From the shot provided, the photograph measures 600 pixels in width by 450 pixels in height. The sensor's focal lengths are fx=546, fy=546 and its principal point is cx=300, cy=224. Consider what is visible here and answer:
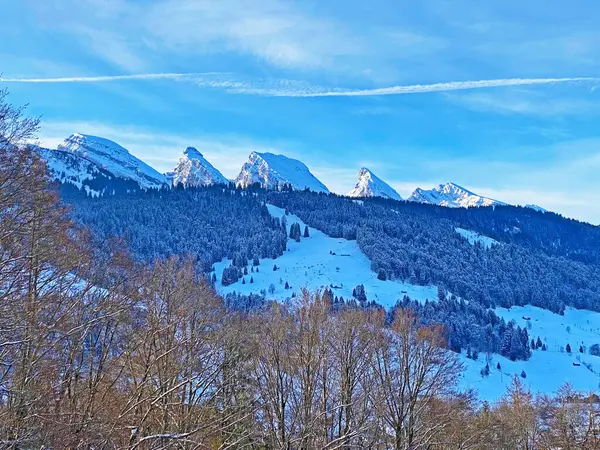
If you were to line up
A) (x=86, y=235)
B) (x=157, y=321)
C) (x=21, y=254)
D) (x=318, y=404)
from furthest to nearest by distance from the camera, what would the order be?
(x=318, y=404)
(x=86, y=235)
(x=157, y=321)
(x=21, y=254)

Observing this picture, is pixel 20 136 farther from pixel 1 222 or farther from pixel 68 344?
pixel 68 344

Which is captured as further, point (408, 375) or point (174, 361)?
point (408, 375)

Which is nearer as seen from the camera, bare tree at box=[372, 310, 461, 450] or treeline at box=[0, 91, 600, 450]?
treeline at box=[0, 91, 600, 450]

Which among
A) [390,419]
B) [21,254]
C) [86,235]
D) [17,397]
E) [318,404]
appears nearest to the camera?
Answer: [17,397]

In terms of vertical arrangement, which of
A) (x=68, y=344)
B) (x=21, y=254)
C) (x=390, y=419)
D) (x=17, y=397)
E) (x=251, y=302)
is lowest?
(x=390, y=419)

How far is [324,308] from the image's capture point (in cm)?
2673

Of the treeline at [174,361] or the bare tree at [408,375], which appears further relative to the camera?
the bare tree at [408,375]

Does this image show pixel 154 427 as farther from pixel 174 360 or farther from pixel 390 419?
pixel 390 419

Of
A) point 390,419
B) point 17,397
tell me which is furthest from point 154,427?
point 390,419

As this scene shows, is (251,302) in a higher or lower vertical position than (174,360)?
higher

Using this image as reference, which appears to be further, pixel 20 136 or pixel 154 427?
pixel 154 427

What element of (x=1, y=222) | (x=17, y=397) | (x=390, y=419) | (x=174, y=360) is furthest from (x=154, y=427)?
(x=390, y=419)

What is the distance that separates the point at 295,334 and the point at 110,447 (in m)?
13.7

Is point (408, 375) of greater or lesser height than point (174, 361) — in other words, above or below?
below
